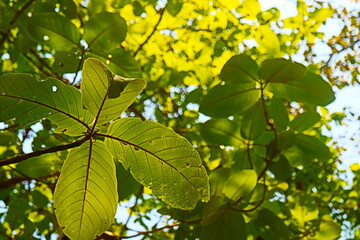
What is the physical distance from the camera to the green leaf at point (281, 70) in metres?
1.29

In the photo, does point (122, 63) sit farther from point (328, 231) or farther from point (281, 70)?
point (328, 231)

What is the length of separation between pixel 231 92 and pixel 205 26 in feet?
2.45

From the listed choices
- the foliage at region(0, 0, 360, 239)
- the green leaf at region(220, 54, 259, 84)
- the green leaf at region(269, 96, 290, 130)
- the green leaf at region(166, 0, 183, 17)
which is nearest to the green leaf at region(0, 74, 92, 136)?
the foliage at region(0, 0, 360, 239)

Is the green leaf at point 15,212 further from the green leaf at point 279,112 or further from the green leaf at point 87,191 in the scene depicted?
the green leaf at point 279,112

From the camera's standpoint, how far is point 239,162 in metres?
1.63

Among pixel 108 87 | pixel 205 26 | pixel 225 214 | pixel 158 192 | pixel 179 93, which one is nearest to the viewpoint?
pixel 108 87

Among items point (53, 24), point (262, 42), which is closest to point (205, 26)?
point (262, 42)

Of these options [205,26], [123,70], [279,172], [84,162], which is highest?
[205,26]

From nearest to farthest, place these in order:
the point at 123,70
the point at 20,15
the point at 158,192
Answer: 1. the point at 158,192
2. the point at 123,70
3. the point at 20,15

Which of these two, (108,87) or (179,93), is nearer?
(108,87)

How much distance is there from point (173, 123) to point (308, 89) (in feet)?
2.90

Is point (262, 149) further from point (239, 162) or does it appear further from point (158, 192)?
point (158, 192)

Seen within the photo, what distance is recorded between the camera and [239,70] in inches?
54.1

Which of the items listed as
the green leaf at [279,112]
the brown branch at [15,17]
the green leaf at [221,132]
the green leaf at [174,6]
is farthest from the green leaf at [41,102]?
the brown branch at [15,17]
